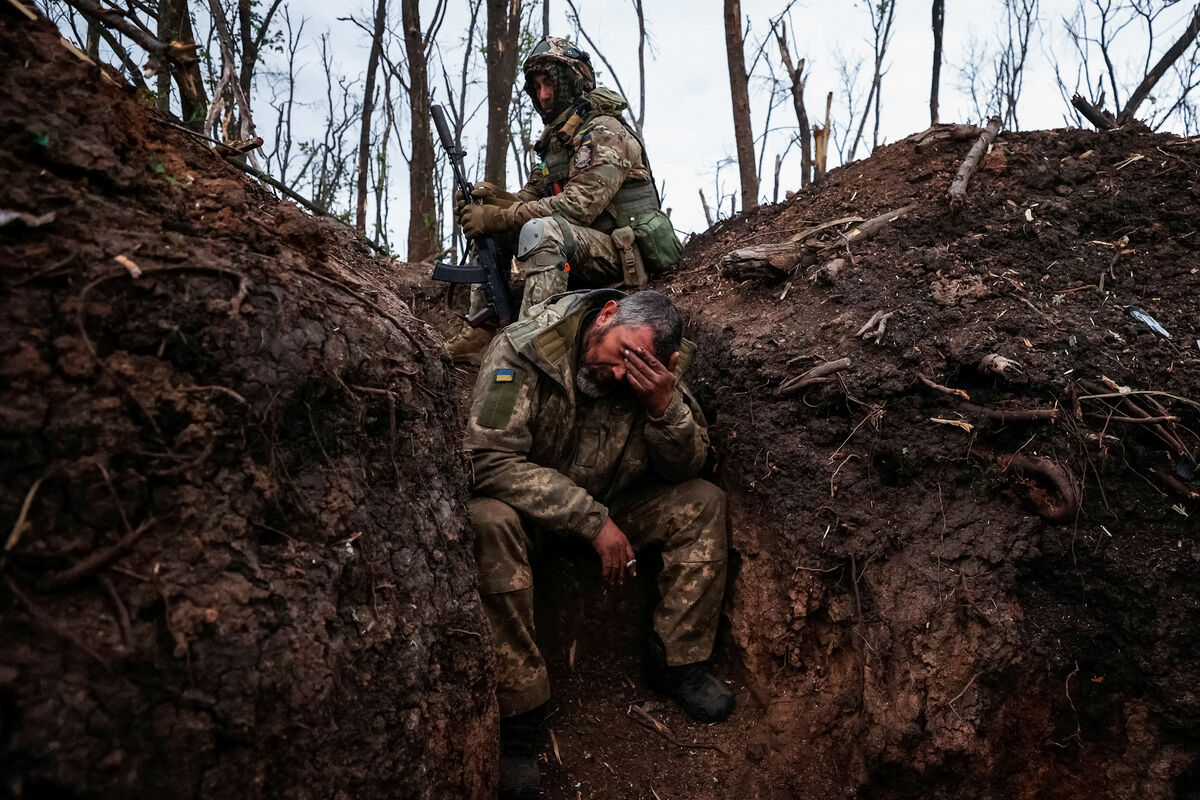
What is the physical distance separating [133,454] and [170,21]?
5.06 metres

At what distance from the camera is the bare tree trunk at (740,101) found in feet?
28.5

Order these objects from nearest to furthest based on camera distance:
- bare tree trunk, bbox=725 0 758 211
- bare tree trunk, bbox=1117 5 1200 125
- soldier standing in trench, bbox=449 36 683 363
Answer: soldier standing in trench, bbox=449 36 683 363, bare tree trunk, bbox=1117 5 1200 125, bare tree trunk, bbox=725 0 758 211

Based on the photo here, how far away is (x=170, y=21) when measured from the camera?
18.3 feet

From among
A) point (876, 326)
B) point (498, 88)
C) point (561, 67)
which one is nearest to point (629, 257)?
point (561, 67)

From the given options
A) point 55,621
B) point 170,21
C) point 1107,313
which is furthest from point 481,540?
point 170,21

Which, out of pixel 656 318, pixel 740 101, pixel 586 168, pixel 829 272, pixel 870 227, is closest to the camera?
pixel 656 318

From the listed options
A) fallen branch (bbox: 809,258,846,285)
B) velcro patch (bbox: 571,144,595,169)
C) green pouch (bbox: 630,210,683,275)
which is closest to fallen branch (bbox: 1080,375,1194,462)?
fallen branch (bbox: 809,258,846,285)

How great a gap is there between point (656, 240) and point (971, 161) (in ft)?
6.67

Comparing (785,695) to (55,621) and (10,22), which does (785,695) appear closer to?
(55,621)

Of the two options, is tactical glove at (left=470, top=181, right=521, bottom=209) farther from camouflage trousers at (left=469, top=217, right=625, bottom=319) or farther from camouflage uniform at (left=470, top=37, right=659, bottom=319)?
camouflage trousers at (left=469, top=217, right=625, bottom=319)

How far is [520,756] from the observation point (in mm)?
2850

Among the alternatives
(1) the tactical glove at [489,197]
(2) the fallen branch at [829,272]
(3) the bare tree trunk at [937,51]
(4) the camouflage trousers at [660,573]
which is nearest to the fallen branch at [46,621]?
(4) the camouflage trousers at [660,573]

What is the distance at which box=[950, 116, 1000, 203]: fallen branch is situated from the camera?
4570 mm

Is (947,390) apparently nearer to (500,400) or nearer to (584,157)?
(500,400)
